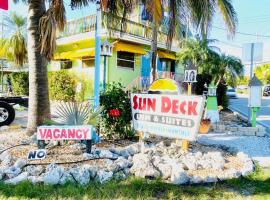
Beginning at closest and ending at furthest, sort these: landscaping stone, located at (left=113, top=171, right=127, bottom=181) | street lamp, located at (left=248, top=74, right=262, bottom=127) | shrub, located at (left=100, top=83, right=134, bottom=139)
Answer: landscaping stone, located at (left=113, top=171, right=127, bottom=181)
shrub, located at (left=100, top=83, right=134, bottom=139)
street lamp, located at (left=248, top=74, right=262, bottom=127)

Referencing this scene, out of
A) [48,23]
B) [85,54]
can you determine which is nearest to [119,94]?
[48,23]

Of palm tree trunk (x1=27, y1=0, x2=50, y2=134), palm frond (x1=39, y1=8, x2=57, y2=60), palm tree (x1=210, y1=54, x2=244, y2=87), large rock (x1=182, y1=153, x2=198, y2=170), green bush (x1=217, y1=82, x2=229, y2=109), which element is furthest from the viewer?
palm tree (x1=210, y1=54, x2=244, y2=87)

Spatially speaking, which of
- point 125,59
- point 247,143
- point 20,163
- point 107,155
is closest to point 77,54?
point 125,59

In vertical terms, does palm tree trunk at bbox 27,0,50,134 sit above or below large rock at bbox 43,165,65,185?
above

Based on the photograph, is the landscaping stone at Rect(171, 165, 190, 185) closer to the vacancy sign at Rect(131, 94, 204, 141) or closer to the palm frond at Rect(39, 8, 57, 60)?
the vacancy sign at Rect(131, 94, 204, 141)

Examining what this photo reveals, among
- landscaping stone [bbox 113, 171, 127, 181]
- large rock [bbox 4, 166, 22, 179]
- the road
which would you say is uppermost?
large rock [bbox 4, 166, 22, 179]

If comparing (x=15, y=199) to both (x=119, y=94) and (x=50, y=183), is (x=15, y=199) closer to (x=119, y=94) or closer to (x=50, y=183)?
(x=50, y=183)

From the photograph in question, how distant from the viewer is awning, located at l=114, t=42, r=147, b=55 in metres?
18.3

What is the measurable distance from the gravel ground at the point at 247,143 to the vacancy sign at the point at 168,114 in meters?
1.83

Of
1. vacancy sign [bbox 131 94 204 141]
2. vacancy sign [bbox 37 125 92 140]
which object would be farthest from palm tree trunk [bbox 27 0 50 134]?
vacancy sign [bbox 131 94 204 141]

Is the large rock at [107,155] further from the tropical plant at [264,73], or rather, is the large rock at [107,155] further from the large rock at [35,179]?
the tropical plant at [264,73]

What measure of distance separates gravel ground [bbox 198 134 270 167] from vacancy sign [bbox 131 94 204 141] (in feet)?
5.99

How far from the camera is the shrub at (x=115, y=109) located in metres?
7.13

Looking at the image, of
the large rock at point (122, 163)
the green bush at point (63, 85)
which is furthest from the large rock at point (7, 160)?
the green bush at point (63, 85)
